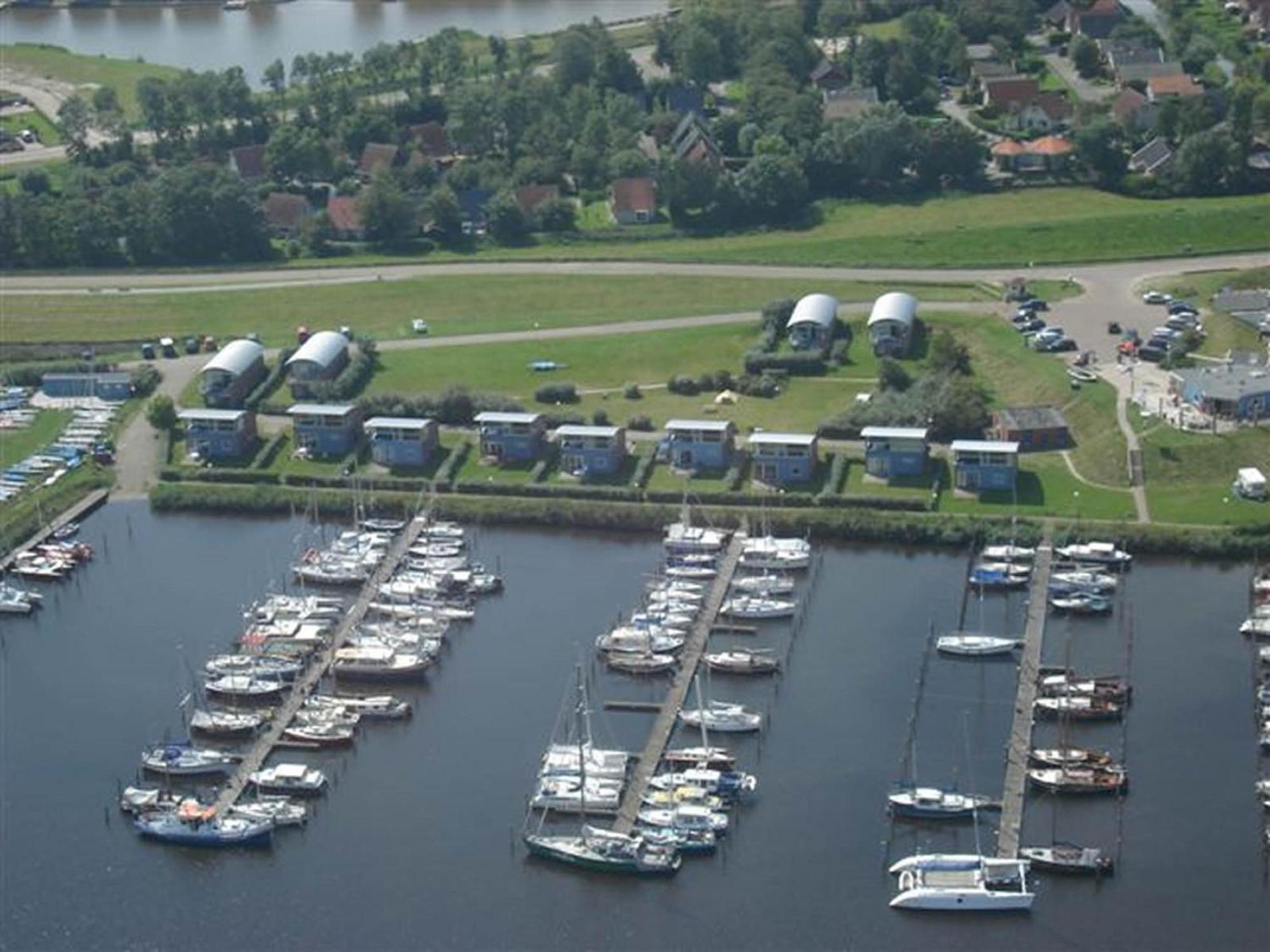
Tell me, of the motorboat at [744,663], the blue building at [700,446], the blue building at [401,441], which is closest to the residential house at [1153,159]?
the blue building at [700,446]

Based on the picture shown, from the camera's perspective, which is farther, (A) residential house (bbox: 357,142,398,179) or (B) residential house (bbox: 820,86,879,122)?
(B) residential house (bbox: 820,86,879,122)

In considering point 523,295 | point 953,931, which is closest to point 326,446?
point 523,295

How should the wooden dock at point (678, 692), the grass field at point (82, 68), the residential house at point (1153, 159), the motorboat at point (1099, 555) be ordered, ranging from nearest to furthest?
the wooden dock at point (678, 692)
the motorboat at point (1099, 555)
the residential house at point (1153, 159)
the grass field at point (82, 68)

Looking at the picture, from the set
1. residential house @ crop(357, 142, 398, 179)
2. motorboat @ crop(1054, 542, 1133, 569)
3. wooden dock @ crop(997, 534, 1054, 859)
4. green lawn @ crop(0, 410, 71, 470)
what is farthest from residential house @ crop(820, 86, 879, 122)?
motorboat @ crop(1054, 542, 1133, 569)

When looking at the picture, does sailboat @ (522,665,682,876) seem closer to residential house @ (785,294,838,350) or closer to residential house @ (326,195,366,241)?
residential house @ (785,294,838,350)

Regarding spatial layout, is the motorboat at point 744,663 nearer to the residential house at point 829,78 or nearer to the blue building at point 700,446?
the blue building at point 700,446

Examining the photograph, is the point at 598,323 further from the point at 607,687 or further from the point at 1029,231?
the point at 607,687
